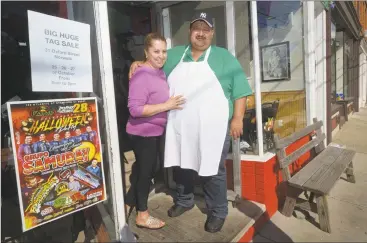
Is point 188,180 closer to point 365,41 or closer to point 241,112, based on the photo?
point 241,112

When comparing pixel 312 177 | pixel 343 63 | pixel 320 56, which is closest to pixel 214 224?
pixel 312 177

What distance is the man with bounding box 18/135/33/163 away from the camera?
1.86m

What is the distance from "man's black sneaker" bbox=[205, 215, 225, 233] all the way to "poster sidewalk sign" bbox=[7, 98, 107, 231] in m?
0.93

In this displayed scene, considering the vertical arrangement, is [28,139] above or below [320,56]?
below

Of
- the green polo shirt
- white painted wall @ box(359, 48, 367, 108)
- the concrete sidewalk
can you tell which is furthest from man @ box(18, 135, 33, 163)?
white painted wall @ box(359, 48, 367, 108)

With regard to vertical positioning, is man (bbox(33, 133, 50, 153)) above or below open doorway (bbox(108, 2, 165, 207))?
below

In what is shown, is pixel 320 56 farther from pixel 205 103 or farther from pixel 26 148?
pixel 26 148

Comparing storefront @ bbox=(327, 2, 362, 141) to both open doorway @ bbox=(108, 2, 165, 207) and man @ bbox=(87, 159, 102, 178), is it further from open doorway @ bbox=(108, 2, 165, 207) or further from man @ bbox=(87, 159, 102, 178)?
man @ bbox=(87, 159, 102, 178)

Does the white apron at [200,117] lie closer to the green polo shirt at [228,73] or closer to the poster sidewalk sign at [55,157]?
the green polo shirt at [228,73]

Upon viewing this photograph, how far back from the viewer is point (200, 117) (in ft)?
7.89

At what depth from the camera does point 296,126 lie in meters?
4.01

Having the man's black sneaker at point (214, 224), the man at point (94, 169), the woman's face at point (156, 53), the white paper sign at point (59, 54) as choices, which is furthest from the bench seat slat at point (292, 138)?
the white paper sign at point (59, 54)

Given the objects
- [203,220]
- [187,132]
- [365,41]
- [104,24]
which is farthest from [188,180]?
[365,41]

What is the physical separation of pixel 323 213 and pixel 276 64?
178 cm
